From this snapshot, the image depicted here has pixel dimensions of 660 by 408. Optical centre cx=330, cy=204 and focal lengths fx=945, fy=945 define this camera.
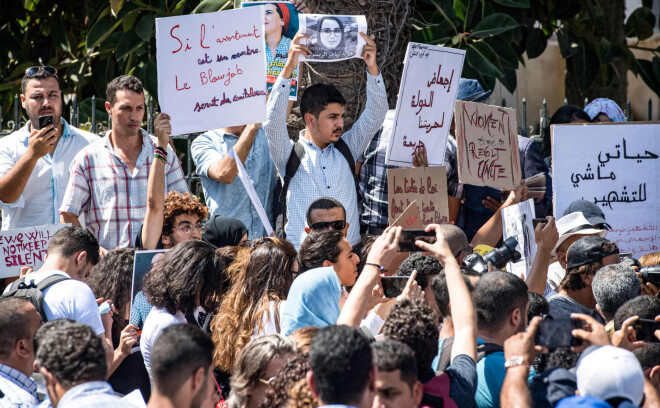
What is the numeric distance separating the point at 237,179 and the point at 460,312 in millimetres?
2577

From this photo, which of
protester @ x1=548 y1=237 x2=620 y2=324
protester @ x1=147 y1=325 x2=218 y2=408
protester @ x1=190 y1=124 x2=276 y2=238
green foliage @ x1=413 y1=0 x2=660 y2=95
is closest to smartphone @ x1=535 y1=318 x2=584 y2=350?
protester @ x1=147 y1=325 x2=218 y2=408

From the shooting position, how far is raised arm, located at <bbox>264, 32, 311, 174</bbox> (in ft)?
19.1

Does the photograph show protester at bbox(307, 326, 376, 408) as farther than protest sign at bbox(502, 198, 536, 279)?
No

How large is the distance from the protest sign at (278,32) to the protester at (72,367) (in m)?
3.43

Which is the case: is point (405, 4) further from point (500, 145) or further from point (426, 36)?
point (500, 145)

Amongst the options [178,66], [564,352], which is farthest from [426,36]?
[564,352]

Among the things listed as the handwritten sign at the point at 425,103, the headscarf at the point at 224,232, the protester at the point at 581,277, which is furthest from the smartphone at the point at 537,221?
the headscarf at the point at 224,232

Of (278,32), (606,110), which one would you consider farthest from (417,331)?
(606,110)

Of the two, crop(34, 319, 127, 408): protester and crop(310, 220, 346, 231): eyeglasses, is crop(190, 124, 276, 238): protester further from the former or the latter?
crop(34, 319, 127, 408): protester

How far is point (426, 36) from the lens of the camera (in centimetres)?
768

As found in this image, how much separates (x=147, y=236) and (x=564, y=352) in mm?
2565

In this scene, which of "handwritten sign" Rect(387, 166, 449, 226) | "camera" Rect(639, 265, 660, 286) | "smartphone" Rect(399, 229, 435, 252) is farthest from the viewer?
"handwritten sign" Rect(387, 166, 449, 226)

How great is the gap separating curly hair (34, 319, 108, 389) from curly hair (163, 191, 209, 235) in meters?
2.40

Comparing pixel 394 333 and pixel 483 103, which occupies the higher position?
pixel 483 103
